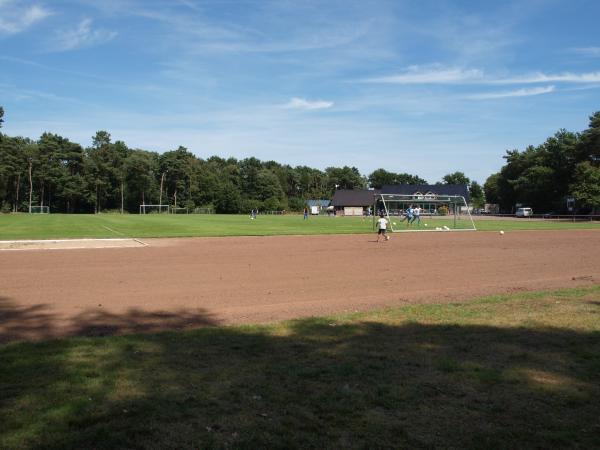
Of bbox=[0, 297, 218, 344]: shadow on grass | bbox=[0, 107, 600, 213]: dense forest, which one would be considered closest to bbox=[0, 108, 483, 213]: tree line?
bbox=[0, 107, 600, 213]: dense forest

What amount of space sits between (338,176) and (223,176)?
56.4m

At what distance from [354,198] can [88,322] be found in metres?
113

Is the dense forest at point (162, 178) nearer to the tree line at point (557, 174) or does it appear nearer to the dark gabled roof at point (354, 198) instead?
the tree line at point (557, 174)

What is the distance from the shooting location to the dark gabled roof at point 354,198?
118625 mm

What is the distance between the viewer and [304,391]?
5.11 meters

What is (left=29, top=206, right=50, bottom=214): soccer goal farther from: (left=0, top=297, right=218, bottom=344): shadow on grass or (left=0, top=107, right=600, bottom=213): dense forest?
(left=0, top=297, right=218, bottom=344): shadow on grass

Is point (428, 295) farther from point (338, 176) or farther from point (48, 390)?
point (338, 176)

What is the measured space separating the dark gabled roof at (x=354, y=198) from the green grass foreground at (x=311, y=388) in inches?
4373

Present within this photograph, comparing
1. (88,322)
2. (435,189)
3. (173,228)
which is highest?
(435,189)

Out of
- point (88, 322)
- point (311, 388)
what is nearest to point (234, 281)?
point (88, 322)

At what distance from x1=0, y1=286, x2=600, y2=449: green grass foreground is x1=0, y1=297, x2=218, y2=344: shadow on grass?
70 cm

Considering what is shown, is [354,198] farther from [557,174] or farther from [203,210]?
[557,174]

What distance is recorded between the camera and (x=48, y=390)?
4.99m

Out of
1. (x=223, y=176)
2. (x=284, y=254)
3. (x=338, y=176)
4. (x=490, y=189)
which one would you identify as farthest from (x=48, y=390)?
(x=338, y=176)
